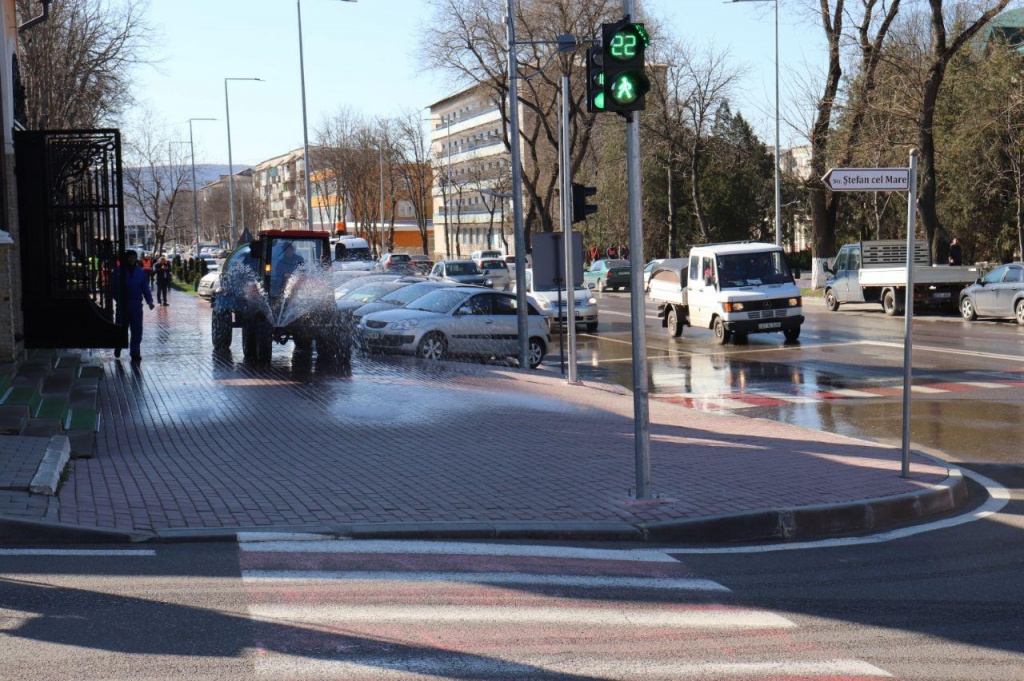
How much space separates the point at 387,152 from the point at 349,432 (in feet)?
266

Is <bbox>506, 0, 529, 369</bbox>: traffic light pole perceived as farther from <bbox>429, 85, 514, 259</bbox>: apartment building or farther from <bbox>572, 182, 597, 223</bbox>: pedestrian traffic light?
<bbox>429, 85, 514, 259</bbox>: apartment building

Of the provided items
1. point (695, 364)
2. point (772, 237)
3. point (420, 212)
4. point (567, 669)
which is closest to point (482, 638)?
point (567, 669)

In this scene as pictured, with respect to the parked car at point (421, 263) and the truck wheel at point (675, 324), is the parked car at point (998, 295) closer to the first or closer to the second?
the truck wheel at point (675, 324)

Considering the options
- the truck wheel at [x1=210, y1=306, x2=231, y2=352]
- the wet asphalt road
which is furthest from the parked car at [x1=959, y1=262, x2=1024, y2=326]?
the truck wheel at [x1=210, y1=306, x2=231, y2=352]

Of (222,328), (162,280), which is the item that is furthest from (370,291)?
(162,280)

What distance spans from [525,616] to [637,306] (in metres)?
3.28

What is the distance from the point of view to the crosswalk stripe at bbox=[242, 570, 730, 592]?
21.9 feet

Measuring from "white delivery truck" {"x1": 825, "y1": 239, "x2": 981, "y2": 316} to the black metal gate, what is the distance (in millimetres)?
21479

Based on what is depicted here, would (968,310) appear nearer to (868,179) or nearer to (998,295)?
(998,295)

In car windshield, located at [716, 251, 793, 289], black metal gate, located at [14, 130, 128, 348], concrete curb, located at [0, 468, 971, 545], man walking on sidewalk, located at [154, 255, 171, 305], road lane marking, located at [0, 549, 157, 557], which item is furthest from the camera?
man walking on sidewalk, located at [154, 255, 171, 305]

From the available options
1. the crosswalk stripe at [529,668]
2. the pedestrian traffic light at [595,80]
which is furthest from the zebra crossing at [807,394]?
the crosswalk stripe at [529,668]

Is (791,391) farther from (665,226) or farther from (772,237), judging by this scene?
(772,237)

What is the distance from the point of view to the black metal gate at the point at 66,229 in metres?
17.1

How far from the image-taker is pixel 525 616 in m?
5.97
